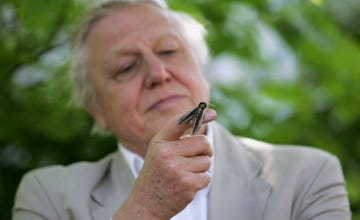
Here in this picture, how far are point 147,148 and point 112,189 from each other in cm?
45

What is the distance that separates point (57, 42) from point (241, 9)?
0.96 m

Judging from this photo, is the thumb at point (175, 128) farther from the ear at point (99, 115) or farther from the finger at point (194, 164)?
the ear at point (99, 115)

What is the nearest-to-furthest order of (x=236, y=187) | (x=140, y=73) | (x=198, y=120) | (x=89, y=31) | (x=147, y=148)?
(x=198, y=120)
(x=147, y=148)
(x=236, y=187)
(x=140, y=73)
(x=89, y=31)

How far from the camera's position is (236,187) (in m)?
2.83

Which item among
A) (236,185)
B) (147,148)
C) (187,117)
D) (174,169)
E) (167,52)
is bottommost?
(236,185)

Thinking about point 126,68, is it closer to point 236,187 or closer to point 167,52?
point 167,52

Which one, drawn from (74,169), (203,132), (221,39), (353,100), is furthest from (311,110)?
(74,169)

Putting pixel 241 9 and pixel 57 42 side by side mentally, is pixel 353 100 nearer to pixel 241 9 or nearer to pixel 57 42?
pixel 241 9

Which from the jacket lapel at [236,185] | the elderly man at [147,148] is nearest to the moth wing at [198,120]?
the elderly man at [147,148]

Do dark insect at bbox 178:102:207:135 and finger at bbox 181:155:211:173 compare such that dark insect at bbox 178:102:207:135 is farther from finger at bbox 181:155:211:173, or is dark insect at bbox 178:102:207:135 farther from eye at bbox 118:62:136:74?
eye at bbox 118:62:136:74

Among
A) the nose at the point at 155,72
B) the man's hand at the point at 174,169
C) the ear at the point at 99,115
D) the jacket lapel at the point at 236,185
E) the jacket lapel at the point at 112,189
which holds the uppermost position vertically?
the man's hand at the point at 174,169

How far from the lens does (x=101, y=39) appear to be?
317cm

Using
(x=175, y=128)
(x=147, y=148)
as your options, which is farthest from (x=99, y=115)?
(x=175, y=128)

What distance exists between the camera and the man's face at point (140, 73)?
2893 mm
